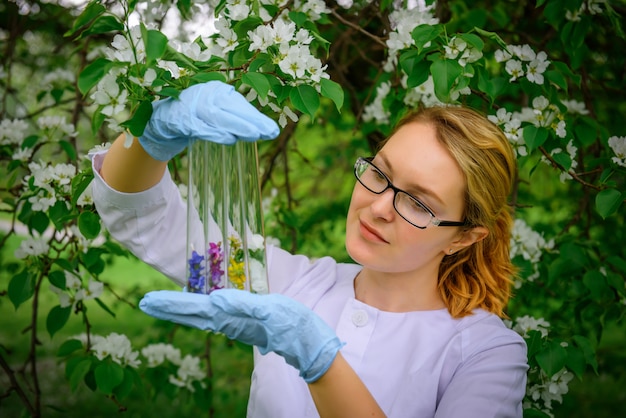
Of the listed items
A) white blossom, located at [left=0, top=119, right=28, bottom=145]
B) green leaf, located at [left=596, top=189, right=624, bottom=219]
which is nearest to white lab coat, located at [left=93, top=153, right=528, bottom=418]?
green leaf, located at [left=596, top=189, right=624, bottom=219]

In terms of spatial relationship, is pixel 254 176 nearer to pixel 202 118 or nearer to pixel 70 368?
pixel 202 118

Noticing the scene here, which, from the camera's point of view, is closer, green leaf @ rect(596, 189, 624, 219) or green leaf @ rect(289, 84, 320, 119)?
green leaf @ rect(289, 84, 320, 119)

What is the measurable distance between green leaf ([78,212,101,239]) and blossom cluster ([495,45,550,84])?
4.28 feet

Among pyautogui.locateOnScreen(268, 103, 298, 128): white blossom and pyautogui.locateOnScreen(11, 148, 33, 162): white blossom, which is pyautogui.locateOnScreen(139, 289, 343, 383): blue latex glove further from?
pyautogui.locateOnScreen(11, 148, 33, 162): white blossom

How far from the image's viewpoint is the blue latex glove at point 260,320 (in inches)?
53.5

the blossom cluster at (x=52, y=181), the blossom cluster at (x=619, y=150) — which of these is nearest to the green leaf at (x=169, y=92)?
the blossom cluster at (x=52, y=181)

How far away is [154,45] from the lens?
4.36 ft

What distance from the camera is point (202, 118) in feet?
4.61

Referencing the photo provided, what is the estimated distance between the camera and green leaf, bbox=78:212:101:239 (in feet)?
6.22

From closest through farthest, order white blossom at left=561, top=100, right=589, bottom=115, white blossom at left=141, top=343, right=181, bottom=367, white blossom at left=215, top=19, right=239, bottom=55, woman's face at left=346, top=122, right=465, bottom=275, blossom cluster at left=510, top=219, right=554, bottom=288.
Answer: woman's face at left=346, top=122, right=465, bottom=275, white blossom at left=215, top=19, right=239, bottom=55, white blossom at left=561, top=100, right=589, bottom=115, blossom cluster at left=510, top=219, right=554, bottom=288, white blossom at left=141, top=343, right=181, bottom=367

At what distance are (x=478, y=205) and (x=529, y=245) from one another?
785 millimetres

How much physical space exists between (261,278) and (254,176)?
232 millimetres

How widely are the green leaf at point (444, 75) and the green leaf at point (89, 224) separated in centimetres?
103

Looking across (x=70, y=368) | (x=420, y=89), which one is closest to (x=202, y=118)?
(x=420, y=89)
